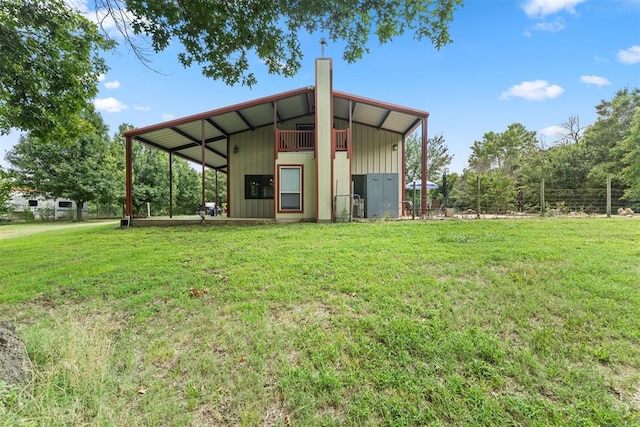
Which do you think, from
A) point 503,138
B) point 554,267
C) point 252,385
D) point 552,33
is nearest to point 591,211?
point 552,33

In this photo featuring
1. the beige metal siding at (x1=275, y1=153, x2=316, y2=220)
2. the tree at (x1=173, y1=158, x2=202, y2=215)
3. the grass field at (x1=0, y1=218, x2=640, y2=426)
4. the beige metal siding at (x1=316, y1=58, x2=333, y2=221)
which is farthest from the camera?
the tree at (x1=173, y1=158, x2=202, y2=215)

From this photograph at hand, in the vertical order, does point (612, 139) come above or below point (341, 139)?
above

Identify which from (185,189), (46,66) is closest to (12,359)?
(46,66)

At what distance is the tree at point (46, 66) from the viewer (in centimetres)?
482

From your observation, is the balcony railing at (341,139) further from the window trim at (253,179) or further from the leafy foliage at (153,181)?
the leafy foliage at (153,181)

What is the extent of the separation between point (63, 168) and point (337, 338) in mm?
28872

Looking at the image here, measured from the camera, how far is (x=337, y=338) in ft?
9.94

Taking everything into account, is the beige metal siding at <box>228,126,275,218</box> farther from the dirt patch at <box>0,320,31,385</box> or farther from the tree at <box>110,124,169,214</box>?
the tree at <box>110,124,169,214</box>

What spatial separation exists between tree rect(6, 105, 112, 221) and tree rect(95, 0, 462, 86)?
2426cm

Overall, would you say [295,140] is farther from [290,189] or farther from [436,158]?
[436,158]

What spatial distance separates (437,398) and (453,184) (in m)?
30.7

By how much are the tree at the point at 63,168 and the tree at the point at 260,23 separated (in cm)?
2426

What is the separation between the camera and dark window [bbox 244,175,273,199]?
1361 centimetres

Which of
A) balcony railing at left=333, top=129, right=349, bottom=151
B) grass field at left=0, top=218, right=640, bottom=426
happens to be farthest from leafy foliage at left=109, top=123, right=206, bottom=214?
grass field at left=0, top=218, right=640, bottom=426
